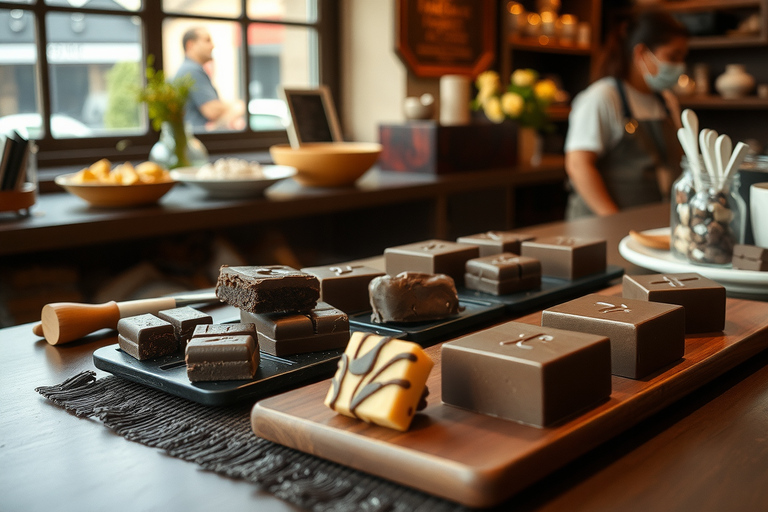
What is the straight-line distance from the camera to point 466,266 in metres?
1.14

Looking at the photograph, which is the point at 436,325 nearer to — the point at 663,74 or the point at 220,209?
the point at 220,209

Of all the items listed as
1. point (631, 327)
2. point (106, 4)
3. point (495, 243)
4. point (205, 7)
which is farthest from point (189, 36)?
point (631, 327)

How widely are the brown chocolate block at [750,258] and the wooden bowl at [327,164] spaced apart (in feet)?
5.52

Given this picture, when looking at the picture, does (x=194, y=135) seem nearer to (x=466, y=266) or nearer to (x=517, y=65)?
(x=517, y=65)

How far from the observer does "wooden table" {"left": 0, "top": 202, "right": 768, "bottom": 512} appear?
58cm

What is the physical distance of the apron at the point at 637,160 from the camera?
9.80ft

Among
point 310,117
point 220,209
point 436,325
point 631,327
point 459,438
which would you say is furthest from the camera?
→ point 310,117

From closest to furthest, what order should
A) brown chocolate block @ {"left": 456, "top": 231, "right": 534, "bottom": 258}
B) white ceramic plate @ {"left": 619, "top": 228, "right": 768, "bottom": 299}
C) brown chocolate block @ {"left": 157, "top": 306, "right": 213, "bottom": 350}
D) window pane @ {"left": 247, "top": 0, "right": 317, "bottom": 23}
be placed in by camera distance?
brown chocolate block @ {"left": 157, "top": 306, "right": 213, "bottom": 350}
white ceramic plate @ {"left": 619, "top": 228, "right": 768, "bottom": 299}
brown chocolate block @ {"left": 456, "top": 231, "right": 534, "bottom": 258}
window pane @ {"left": 247, "top": 0, "right": 317, "bottom": 23}

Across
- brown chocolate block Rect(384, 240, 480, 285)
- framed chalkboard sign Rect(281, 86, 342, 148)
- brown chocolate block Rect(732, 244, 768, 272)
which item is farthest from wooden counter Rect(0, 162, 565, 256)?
brown chocolate block Rect(732, 244, 768, 272)

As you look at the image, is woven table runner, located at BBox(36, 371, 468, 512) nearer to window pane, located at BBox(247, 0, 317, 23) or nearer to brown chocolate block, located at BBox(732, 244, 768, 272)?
brown chocolate block, located at BBox(732, 244, 768, 272)

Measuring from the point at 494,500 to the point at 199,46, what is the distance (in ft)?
9.59

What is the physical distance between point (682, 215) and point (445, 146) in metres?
1.89

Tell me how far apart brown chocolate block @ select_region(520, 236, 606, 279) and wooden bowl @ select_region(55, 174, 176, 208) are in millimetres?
1317

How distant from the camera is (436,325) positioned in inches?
37.1
